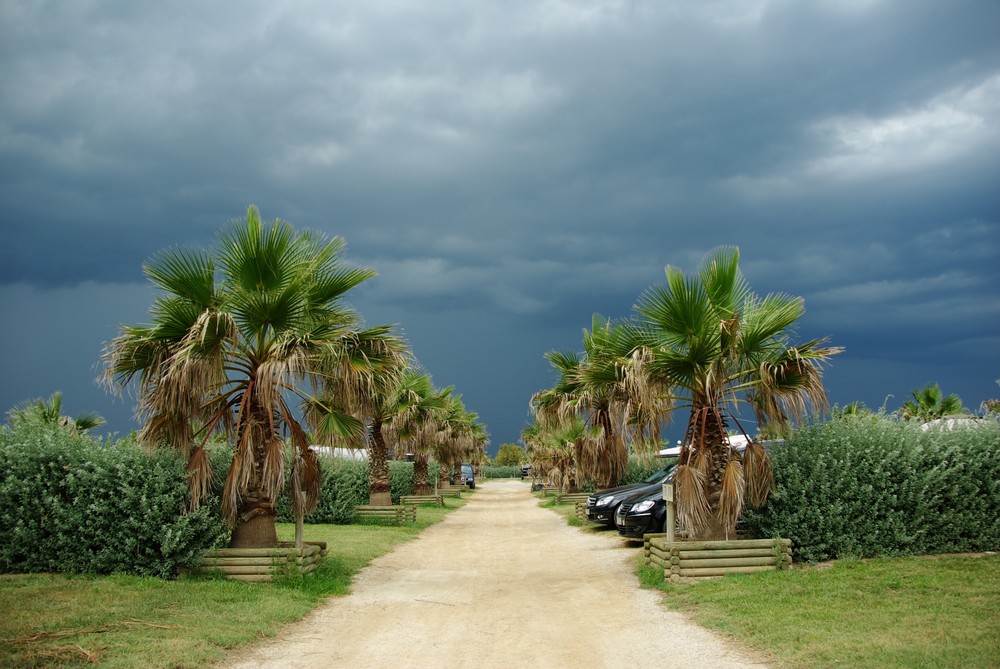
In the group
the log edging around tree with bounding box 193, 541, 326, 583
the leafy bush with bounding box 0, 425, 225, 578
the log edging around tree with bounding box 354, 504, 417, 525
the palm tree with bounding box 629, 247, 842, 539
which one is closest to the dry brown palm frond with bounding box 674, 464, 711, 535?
the palm tree with bounding box 629, 247, 842, 539

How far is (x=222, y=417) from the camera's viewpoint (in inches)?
452

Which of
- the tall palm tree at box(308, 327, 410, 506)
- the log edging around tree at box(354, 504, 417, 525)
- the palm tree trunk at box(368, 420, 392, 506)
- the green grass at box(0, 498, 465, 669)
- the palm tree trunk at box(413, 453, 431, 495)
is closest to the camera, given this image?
the green grass at box(0, 498, 465, 669)

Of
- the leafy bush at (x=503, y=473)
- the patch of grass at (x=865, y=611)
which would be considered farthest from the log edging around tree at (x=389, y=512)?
the leafy bush at (x=503, y=473)

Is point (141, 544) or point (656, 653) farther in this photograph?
point (141, 544)

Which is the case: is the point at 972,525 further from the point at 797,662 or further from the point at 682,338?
the point at 797,662

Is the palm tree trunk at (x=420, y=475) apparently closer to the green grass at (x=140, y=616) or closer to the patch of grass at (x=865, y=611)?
the green grass at (x=140, y=616)

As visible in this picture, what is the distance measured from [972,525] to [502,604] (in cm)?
803

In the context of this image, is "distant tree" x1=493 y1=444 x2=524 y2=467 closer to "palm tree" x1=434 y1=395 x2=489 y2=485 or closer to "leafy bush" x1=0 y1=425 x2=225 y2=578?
"palm tree" x1=434 y1=395 x2=489 y2=485

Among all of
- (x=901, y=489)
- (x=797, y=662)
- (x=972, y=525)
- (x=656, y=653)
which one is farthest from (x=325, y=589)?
(x=972, y=525)

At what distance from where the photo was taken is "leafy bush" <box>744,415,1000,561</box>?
1171 cm

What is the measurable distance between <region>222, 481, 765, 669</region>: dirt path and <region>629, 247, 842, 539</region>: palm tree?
73.6 inches

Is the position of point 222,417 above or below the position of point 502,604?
above

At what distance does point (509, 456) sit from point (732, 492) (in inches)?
4670

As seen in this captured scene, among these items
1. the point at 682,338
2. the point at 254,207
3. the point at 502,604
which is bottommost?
the point at 502,604
